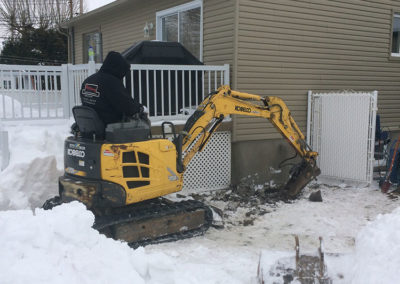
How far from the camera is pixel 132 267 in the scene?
3566 millimetres

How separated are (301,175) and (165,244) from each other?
3.07 meters

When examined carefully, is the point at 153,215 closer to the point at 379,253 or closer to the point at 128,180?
the point at 128,180

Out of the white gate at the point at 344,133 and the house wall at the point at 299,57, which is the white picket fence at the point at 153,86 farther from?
the white gate at the point at 344,133

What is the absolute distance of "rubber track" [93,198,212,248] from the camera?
5102 mm

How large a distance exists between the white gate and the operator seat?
16.7 feet

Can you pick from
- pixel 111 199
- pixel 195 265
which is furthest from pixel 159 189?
pixel 195 265

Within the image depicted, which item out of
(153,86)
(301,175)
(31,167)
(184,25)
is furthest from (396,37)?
(31,167)

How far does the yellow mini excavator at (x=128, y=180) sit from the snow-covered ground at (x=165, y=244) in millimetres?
281

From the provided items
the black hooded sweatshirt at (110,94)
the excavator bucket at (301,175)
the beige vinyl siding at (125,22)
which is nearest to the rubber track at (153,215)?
the black hooded sweatshirt at (110,94)

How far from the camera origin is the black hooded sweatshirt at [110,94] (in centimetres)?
510

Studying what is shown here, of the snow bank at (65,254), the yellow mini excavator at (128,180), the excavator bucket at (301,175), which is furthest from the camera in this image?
the excavator bucket at (301,175)

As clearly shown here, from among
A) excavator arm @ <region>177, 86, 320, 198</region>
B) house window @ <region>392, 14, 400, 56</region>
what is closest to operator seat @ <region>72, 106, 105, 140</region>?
excavator arm @ <region>177, 86, 320, 198</region>

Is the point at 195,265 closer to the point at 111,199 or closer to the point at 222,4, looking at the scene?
the point at 111,199

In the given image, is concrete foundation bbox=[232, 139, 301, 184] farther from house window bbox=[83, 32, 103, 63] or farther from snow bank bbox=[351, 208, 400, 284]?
house window bbox=[83, 32, 103, 63]
